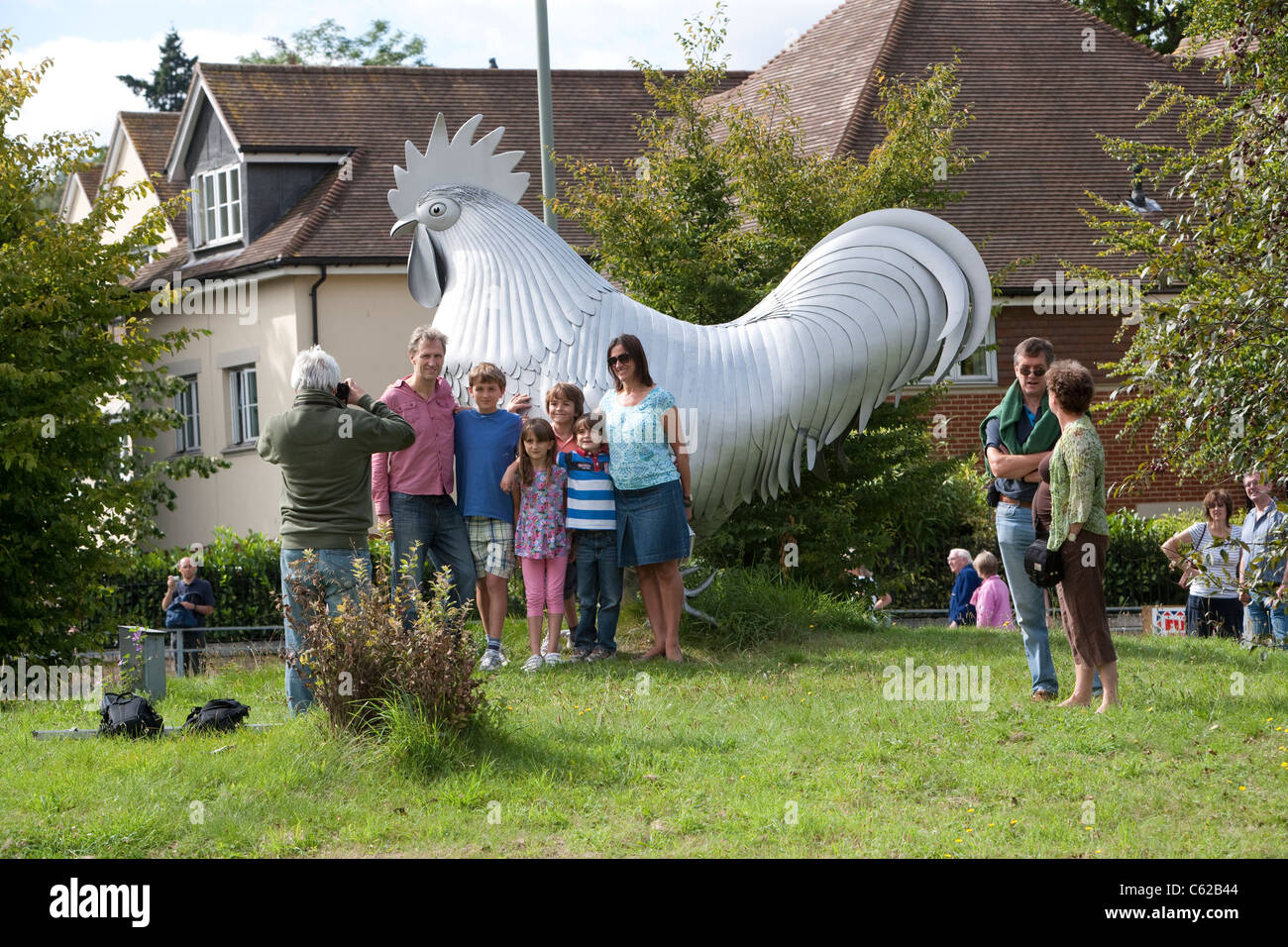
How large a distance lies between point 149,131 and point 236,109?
705cm

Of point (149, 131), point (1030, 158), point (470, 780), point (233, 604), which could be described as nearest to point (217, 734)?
point (470, 780)

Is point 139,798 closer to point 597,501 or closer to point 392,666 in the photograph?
point 392,666

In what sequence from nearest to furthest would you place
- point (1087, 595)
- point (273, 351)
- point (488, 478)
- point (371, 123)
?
point (1087, 595)
point (488, 478)
point (273, 351)
point (371, 123)

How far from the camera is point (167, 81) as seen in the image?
59.2 meters

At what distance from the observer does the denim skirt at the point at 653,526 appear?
878 centimetres

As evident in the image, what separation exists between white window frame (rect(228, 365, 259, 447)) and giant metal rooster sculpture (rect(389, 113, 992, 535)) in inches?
699

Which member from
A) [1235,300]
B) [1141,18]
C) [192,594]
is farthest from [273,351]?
[1141,18]

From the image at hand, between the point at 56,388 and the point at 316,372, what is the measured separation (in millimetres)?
3472

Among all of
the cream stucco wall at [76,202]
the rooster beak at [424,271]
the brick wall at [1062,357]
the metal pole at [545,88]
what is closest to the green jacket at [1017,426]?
the rooster beak at [424,271]

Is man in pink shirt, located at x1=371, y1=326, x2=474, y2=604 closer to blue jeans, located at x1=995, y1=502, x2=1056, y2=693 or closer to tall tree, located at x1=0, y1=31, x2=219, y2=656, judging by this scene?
tall tree, located at x1=0, y1=31, x2=219, y2=656

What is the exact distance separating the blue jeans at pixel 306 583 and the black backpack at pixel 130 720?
745mm

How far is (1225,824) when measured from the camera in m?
5.54

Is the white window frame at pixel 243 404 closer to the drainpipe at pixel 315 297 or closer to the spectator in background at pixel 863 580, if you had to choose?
the drainpipe at pixel 315 297

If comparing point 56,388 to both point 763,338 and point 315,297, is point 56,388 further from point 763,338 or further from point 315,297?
Answer: point 315,297
